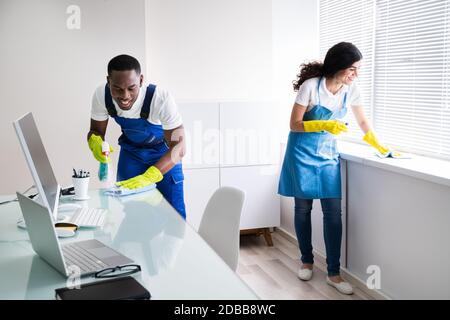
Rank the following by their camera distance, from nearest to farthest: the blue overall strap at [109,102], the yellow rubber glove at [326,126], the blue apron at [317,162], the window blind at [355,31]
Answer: the blue overall strap at [109,102] → the yellow rubber glove at [326,126] → the blue apron at [317,162] → the window blind at [355,31]

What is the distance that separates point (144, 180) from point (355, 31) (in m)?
2.10

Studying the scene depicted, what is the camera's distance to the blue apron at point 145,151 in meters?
2.88

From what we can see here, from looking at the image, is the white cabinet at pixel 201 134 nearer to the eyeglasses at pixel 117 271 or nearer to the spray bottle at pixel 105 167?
the spray bottle at pixel 105 167

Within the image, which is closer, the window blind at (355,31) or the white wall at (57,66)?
the white wall at (57,66)

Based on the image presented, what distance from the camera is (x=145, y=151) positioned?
296 cm

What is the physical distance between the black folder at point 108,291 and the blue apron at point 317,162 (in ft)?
6.73

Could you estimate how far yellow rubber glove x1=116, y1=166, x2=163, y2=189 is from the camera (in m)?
2.62

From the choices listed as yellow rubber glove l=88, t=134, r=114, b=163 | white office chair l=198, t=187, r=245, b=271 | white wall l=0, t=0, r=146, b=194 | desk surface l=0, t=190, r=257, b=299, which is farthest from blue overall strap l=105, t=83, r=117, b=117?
white wall l=0, t=0, r=146, b=194

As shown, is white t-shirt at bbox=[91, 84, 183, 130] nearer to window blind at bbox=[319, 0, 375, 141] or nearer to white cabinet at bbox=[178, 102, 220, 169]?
white cabinet at bbox=[178, 102, 220, 169]

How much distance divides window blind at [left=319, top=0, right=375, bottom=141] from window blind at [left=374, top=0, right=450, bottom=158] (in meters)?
0.08

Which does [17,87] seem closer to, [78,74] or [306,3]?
[78,74]

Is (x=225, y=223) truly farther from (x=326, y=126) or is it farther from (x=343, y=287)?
(x=343, y=287)

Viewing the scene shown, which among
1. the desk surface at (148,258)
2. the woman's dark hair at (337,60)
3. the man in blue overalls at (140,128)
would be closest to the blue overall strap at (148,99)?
the man in blue overalls at (140,128)

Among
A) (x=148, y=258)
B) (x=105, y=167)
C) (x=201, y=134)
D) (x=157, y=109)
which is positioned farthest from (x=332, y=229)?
(x=148, y=258)
